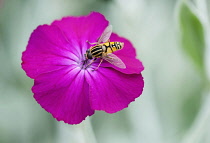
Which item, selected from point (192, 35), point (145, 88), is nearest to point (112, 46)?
point (192, 35)

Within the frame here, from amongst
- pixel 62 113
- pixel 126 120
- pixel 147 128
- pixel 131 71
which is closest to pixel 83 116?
pixel 62 113

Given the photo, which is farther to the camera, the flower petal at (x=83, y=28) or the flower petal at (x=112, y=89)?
the flower petal at (x=83, y=28)

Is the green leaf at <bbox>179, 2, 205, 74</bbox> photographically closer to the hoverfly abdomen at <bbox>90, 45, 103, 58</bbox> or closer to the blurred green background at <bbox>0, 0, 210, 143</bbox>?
the blurred green background at <bbox>0, 0, 210, 143</bbox>

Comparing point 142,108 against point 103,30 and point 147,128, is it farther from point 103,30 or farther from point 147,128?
point 103,30

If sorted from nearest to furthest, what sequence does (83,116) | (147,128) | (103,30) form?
1. (83,116)
2. (103,30)
3. (147,128)

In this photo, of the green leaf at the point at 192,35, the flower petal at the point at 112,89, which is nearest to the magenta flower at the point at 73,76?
the flower petal at the point at 112,89

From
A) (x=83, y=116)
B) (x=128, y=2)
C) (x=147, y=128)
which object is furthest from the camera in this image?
(x=128, y=2)

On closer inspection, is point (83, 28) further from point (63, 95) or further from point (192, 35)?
point (192, 35)

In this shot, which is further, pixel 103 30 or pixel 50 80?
pixel 103 30

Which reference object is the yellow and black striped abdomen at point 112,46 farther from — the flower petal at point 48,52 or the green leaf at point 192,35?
the green leaf at point 192,35
